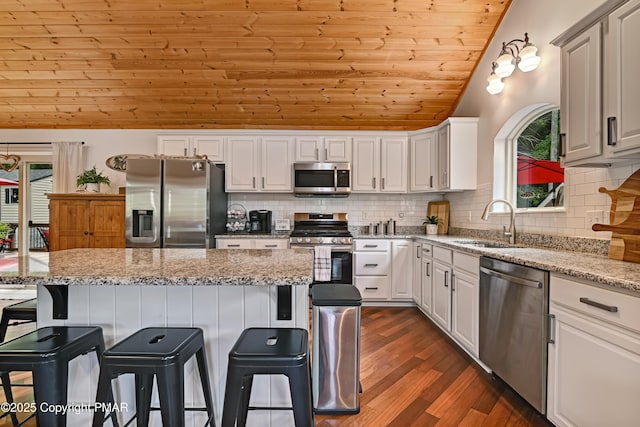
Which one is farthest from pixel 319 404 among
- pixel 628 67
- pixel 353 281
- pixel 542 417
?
→ pixel 628 67

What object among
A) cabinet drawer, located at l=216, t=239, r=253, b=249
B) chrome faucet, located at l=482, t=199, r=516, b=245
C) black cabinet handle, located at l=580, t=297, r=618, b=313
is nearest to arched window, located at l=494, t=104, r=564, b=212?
chrome faucet, located at l=482, t=199, r=516, b=245

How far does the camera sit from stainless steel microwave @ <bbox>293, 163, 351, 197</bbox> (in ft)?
13.7

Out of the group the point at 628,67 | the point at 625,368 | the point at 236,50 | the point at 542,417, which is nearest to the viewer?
the point at 625,368

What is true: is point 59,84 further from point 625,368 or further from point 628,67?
point 625,368

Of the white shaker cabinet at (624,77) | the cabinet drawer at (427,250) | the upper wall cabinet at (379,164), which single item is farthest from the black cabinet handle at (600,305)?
the upper wall cabinet at (379,164)

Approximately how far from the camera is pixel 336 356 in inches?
75.6

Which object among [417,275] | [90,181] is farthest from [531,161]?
[90,181]

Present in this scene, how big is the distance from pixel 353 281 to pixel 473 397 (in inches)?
79.1

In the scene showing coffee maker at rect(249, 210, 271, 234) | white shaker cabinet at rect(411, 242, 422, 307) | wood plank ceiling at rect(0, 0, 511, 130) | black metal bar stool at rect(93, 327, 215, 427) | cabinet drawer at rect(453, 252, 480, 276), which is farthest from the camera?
coffee maker at rect(249, 210, 271, 234)

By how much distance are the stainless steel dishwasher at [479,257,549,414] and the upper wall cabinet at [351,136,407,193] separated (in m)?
2.14

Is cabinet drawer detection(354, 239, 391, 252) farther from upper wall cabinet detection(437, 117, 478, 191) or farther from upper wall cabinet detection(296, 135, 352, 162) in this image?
upper wall cabinet detection(296, 135, 352, 162)

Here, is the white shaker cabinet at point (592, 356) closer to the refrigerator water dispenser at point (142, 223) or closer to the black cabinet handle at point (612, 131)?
the black cabinet handle at point (612, 131)

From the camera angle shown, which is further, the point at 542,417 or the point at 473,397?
the point at 473,397

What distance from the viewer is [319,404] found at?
1.92 meters
